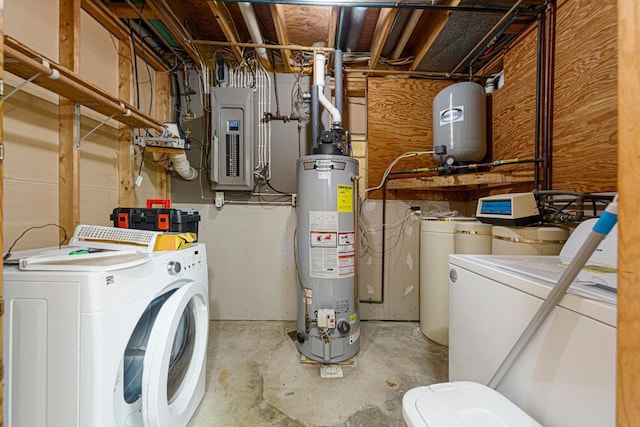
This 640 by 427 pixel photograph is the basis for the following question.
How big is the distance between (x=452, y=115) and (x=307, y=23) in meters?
1.35

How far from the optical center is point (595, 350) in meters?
0.51

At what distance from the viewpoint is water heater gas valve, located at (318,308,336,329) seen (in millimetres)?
1604

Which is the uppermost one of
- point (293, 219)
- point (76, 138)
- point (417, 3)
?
point (417, 3)

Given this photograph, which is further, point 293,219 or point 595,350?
point 293,219

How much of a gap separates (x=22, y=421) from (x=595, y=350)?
1.53 metres

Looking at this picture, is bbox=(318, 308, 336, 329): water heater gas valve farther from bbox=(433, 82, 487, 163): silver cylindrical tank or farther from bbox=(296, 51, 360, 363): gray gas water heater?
bbox=(433, 82, 487, 163): silver cylindrical tank

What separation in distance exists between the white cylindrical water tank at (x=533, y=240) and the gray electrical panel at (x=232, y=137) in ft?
6.11

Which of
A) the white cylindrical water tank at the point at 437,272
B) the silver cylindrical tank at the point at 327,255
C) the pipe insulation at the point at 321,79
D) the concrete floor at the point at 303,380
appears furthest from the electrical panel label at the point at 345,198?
the concrete floor at the point at 303,380

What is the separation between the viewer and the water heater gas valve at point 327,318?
1.60m

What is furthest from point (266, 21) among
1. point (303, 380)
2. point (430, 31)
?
point (303, 380)

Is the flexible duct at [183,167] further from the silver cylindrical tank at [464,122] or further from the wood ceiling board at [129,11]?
the silver cylindrical tank at [464,122]

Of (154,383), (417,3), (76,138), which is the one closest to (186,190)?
(76,138)

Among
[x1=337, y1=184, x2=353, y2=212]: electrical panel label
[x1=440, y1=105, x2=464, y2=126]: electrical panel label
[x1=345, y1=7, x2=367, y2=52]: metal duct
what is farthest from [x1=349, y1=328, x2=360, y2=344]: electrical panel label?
[x1=345, y1=7, x2=367, y2=52]: metal duct

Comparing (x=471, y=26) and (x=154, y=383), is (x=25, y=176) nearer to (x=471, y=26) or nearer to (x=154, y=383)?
(x=154, y=383)
